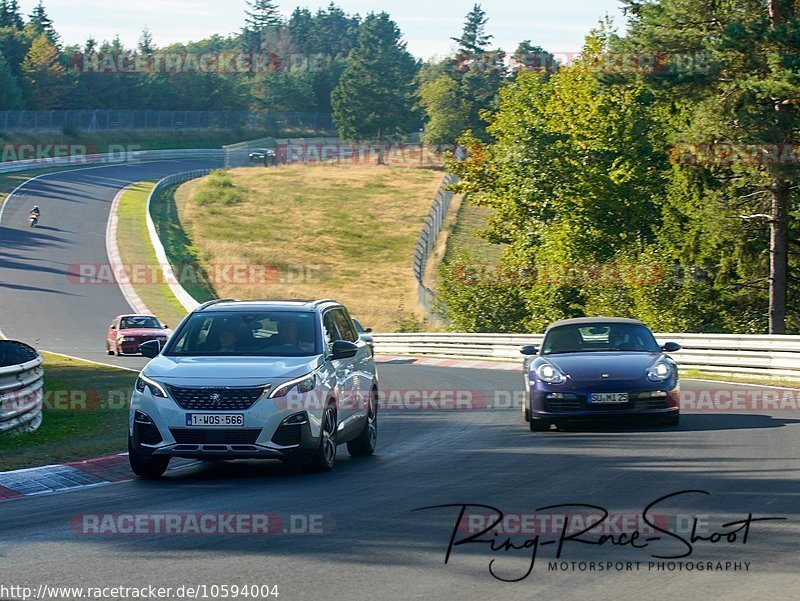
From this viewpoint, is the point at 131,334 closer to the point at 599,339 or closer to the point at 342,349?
the point at 599,339

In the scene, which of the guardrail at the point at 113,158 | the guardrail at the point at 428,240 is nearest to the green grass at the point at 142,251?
the guardrail at the point at 428,240

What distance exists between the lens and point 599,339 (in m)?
16.2

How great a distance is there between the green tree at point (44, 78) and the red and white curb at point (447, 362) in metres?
90.6

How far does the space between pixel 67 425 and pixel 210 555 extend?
917 cm

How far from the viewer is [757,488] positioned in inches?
392

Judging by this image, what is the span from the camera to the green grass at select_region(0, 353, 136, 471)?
12.8m

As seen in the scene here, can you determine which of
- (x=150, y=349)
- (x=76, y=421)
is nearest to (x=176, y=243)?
(x=76, y=421)

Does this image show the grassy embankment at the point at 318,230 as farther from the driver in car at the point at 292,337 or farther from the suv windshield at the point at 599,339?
the driver in car at the point at 292,337

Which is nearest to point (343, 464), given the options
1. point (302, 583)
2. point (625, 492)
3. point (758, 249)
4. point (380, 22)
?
point (625, 492)

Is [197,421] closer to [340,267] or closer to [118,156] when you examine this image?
[340,267]

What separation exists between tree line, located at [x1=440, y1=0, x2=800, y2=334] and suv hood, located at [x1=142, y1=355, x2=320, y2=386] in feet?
60.6

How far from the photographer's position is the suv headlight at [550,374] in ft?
48.6

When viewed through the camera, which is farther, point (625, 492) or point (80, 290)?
point (80, 290)

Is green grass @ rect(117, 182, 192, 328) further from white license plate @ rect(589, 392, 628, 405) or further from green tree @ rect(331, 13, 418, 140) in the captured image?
green tree @ rect(331, 13, 418, 140)
